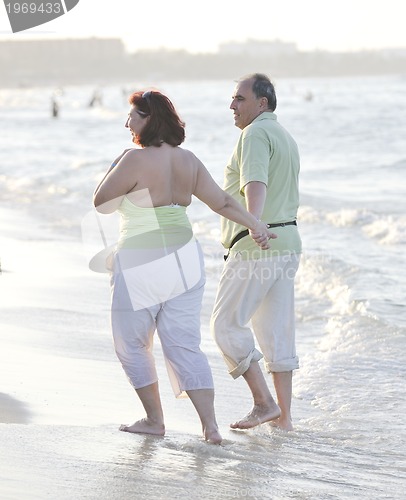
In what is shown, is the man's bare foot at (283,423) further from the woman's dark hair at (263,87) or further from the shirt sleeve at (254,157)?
the woman's dark hair at (263,87)

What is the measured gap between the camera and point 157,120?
13.5 feet

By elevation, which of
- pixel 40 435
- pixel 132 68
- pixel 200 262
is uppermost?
pixel 200 262

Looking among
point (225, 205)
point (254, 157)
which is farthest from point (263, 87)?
point (225, 205)

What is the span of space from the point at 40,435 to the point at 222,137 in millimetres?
32362

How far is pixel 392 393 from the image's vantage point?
5703 mm

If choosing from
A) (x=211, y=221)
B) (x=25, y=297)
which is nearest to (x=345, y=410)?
(x=25, y=297)

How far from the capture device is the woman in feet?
13.6

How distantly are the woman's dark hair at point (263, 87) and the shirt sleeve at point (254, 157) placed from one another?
0.56 ft

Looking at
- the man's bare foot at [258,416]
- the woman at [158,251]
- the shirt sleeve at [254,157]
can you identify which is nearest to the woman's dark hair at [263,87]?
the shirt sleeve at [254,157]

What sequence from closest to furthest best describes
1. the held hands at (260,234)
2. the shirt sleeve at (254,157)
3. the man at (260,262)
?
1. the held hands at (260,234)
2. the shirt sleeve at (254,157)
3. the man at (260,262)

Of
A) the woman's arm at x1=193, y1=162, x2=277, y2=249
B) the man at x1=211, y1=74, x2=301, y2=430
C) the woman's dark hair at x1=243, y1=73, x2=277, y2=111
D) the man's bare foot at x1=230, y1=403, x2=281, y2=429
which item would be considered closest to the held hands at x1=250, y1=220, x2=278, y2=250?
the woman's arm at x1=193, y1=162, x2=277, y2=249

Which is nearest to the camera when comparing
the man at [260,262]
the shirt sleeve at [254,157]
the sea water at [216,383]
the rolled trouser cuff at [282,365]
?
the sea water at [216,383]

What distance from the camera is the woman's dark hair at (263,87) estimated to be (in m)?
4.60

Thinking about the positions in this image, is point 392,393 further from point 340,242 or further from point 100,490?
point 340,242
